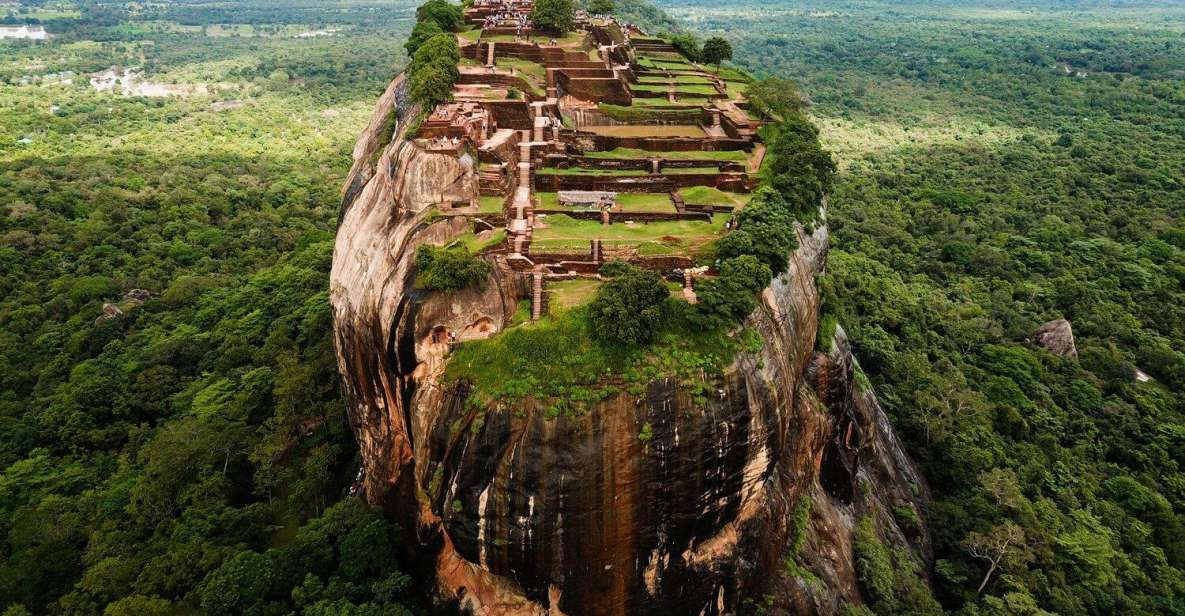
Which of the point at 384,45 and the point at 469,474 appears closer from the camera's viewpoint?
the point at 469,474

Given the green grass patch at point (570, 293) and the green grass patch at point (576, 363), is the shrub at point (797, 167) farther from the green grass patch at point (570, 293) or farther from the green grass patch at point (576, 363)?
the green grass patch at point (576, 363)

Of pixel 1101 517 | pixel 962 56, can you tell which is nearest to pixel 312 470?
pixel 1101 517

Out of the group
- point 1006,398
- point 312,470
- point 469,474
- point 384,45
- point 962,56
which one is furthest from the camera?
point 384,45

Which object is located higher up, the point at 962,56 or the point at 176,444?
the point at 962,56

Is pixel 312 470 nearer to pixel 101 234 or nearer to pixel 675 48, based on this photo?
pixel 101 234

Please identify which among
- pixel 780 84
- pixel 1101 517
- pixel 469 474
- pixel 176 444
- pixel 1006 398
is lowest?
pixel 1101 517

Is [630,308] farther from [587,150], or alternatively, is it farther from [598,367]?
[587,150]
